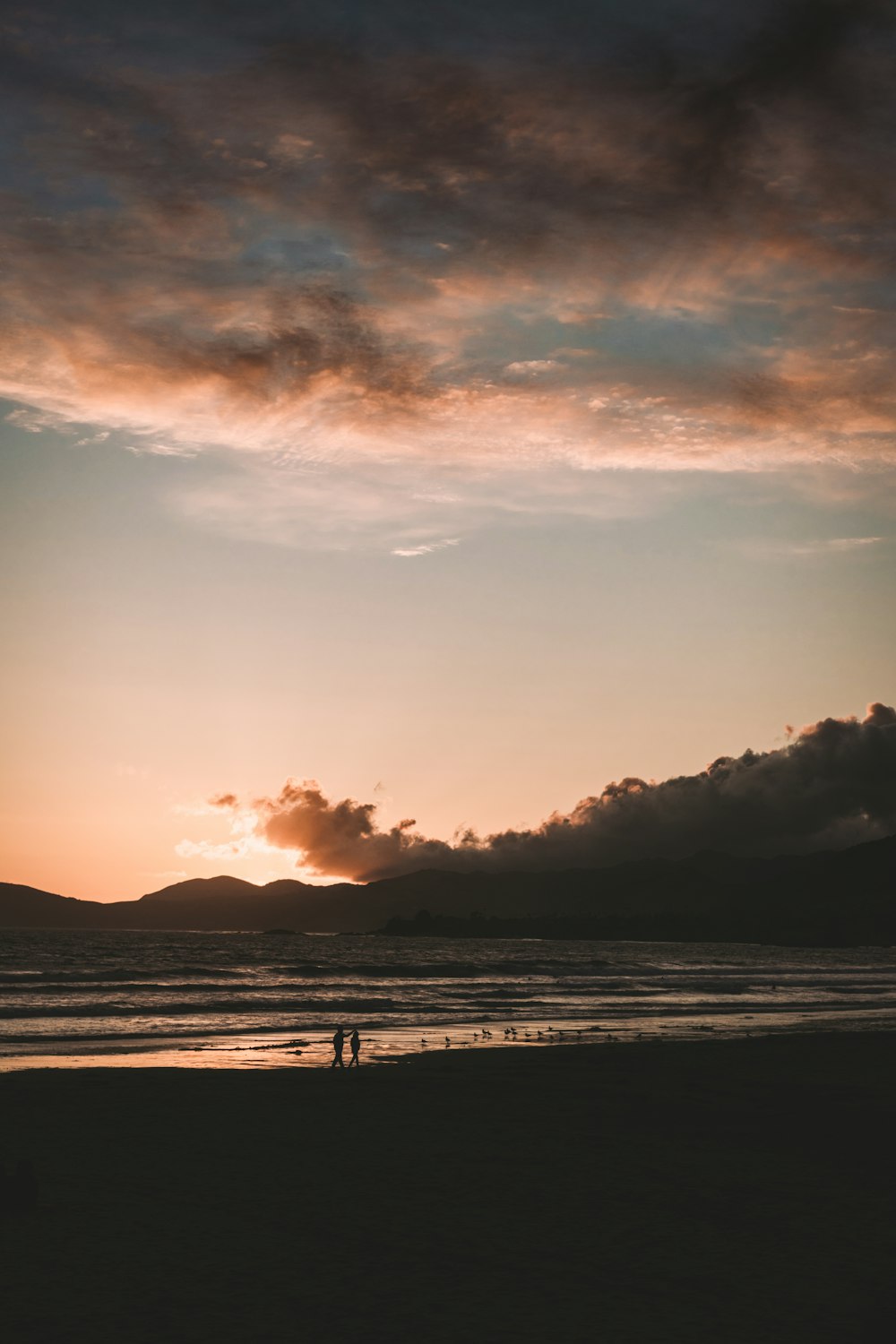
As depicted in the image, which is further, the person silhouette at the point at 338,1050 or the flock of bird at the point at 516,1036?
the flock of bird at the point at 516,1036

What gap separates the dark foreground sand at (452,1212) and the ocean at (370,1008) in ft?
39.0

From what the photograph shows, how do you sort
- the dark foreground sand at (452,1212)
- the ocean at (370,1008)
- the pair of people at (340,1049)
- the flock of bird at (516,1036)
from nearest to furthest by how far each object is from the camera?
1. the dark foreground sand at (452,1212)
2. the pair of people at (340,1049)
3. the ocean at (370,1008)
4. the flock of bird at (516,1036)

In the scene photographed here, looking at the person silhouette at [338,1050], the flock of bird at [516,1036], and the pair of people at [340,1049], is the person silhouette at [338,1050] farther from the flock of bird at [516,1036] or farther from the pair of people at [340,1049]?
the flock of bird at [516,1036]

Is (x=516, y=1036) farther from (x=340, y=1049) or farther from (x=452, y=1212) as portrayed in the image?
(x=452, y=1212)

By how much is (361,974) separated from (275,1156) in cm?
7806

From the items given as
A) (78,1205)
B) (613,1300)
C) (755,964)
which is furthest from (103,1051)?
(755,964)

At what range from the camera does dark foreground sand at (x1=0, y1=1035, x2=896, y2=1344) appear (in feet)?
37.4

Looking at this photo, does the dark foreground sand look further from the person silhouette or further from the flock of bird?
the flock of bird

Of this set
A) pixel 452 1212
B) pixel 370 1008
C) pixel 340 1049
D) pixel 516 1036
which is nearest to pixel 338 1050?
pixel 340 1049

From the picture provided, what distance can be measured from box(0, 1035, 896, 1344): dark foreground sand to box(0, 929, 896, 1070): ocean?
11.9 meters

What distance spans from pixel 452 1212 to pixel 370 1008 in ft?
149

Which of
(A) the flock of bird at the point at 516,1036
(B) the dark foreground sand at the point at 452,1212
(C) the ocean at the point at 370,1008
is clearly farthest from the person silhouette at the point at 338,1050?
(A) the flock of bird at the point at 516,1036

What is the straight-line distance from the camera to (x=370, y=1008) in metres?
59.8

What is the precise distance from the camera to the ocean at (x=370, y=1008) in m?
40.3
